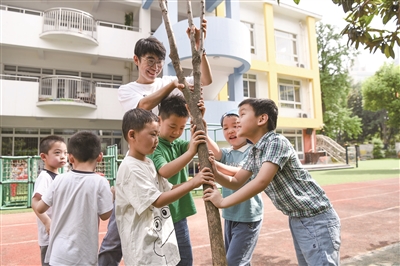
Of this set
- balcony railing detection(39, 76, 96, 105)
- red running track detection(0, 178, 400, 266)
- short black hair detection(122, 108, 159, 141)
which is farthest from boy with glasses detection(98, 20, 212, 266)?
balcony railing detection(39, 76, 96, 105)

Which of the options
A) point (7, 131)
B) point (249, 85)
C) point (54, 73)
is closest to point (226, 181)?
point (54, 73)

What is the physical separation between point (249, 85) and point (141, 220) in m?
18.6

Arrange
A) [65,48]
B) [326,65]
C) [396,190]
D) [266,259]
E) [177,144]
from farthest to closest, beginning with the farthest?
[326,65], [65,48], [396,190], [266,259], [177,144]

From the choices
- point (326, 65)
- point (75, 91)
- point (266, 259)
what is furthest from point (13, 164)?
point (326, 65)

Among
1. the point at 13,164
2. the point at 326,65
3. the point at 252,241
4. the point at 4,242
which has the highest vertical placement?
the point at 326,65

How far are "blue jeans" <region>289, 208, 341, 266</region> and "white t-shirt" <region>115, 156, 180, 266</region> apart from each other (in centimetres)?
85

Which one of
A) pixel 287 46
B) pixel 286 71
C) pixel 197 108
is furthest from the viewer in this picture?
pixel 287 46

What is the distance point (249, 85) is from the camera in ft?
64.6

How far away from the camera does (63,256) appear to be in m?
1.96

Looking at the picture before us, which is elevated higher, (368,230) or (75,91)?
(75,91)

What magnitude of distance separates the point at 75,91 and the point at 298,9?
639 inches

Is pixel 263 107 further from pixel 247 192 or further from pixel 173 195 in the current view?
pixel 173 195

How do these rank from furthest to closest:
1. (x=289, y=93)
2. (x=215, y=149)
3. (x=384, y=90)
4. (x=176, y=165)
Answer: (x=384, y=90), (x=289, y=93), (x=215, y=149), (x=176, y=165)

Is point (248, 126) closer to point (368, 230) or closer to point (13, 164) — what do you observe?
point (368, 230)
